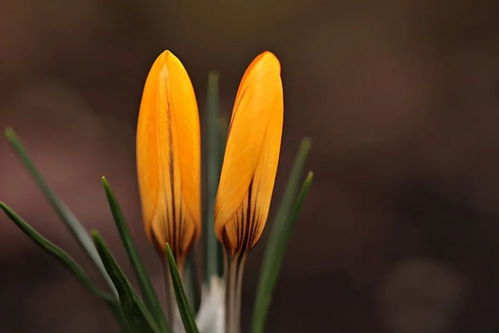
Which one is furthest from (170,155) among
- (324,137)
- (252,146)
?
(324,137)

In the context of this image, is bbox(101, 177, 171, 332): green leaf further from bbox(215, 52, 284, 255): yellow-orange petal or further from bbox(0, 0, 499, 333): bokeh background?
bbox(0, 0, 499, 333): bokeh background

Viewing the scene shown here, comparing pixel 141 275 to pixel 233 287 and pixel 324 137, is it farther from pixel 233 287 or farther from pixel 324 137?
pixel 324 137

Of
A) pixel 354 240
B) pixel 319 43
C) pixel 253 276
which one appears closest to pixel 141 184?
pixel 253 276

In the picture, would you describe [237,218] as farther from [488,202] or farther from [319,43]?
[319,43]

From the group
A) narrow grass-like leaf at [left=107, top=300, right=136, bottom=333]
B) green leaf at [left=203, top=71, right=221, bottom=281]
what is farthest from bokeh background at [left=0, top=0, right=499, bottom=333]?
narrow grass-like leaf at [left=107, top=300, right=136, bottom=333]

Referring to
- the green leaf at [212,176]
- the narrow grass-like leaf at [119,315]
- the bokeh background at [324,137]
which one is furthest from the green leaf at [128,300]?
the bokeh background at [324,137]

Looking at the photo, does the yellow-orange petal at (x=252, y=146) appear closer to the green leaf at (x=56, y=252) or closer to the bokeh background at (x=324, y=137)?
the green leaf at (x=56, y=252)
